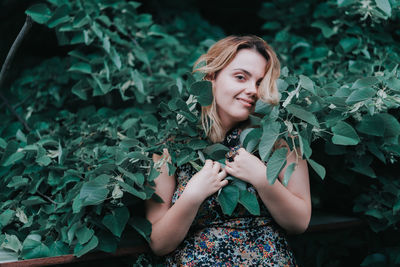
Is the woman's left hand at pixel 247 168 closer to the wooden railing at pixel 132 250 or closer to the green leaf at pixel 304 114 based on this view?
the green leaf at pixel 304 114

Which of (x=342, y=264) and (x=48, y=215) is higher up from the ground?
(x=48, y=215)

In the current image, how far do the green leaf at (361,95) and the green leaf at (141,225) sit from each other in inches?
27.3

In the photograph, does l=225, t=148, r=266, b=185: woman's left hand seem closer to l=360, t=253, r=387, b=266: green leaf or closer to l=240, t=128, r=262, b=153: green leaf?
l=240, t=128, r=262, b=153: green leaf

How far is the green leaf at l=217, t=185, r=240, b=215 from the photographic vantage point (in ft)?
3.45

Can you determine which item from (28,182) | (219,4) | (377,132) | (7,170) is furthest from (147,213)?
(219,4)

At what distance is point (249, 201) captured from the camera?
1058mm

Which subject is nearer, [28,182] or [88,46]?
[28,182]

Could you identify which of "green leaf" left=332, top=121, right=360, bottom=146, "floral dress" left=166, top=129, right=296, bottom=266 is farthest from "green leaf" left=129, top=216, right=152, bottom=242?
"green leaf" left=332, top=121, right=360, bottom=146

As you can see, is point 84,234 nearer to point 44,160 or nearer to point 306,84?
point 44,160

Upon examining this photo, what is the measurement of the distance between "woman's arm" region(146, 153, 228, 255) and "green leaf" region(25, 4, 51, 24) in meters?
0.80

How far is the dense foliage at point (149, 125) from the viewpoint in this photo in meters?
1.06

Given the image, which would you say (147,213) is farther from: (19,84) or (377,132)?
(19,84)

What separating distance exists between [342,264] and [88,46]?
147cm

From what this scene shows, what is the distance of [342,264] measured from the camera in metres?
1.62
